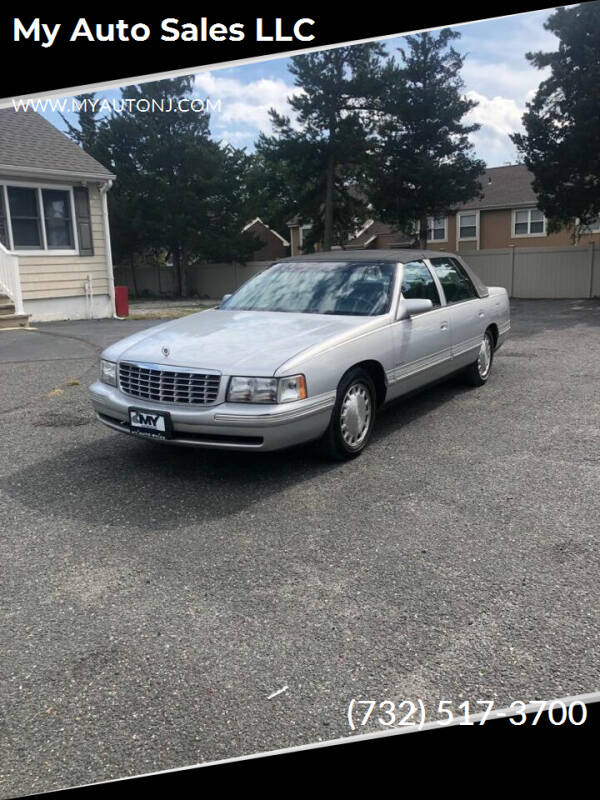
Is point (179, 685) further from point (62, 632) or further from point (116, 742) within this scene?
point (62, 632)

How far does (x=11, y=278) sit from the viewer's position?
15.5 meters

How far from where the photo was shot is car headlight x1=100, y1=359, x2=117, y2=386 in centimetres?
525

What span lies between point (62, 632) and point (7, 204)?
1586cm

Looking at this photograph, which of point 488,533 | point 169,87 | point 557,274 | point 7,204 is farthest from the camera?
point 169,87

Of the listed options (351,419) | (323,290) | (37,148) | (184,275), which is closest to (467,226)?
(184,275)

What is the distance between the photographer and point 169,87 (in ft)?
116

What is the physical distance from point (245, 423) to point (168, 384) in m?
0.67

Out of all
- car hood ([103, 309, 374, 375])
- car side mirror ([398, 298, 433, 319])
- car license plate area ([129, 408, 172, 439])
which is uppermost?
car side mirror ([398, 298, 433, 319])

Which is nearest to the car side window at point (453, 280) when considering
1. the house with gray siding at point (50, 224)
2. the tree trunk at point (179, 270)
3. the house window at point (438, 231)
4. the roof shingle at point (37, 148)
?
the house with gray siding at point (50, 224)

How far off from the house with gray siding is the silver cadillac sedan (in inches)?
437

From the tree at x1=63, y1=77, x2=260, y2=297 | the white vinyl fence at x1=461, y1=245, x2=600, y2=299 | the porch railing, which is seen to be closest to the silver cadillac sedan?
the porch railing

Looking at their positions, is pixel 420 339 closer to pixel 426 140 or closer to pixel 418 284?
pixel 418 284

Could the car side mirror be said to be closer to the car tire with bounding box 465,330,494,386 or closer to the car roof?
the car roof

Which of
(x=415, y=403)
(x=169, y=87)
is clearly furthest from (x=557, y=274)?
(x=169, y=87)
